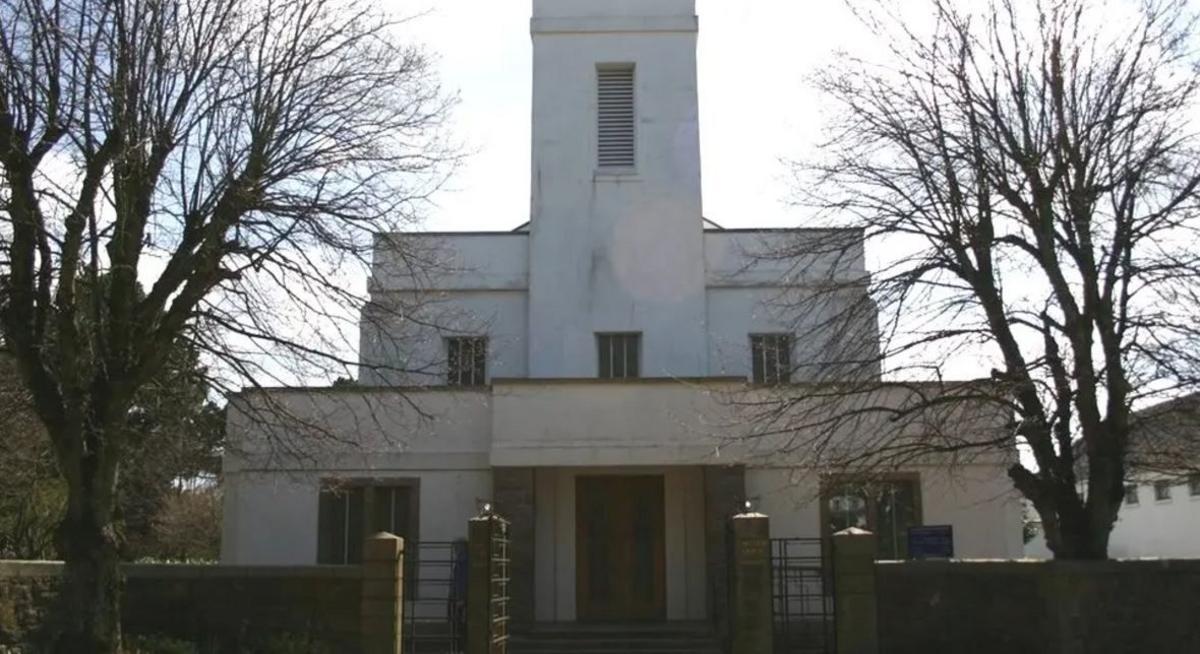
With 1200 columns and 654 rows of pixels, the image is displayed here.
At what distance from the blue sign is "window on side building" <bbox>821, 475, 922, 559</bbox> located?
207cm

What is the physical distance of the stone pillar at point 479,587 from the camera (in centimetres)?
1537

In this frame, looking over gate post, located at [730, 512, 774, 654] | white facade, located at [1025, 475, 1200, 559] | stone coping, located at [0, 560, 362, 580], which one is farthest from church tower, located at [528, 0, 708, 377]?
white facade, located at [1025, 475, 1200, 559]

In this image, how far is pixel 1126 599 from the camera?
14477mm

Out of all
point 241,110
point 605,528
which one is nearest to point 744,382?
point 605,528

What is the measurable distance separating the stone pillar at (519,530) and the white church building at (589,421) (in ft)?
0.10

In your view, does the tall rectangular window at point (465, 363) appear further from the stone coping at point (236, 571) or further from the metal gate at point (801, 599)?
the stone coping at point (236, 571)

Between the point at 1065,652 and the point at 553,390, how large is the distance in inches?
349

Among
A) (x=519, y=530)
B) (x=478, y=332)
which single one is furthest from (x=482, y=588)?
(x=478, y=332)

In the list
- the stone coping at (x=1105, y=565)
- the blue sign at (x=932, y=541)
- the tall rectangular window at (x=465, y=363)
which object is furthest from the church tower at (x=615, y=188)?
the stone coping at (x=1105, y=565)

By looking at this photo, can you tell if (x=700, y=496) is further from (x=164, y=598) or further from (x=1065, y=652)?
(x=164, y=598)

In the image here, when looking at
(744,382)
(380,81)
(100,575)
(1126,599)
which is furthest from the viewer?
(744,382)

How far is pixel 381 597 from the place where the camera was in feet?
48.1

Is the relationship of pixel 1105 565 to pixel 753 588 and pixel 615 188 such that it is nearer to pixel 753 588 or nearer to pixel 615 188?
pixel 753 588

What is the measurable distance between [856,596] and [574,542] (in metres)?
7.00
